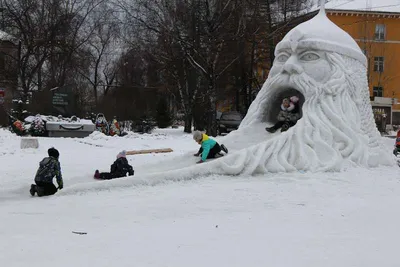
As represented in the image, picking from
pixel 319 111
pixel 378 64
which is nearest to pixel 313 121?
pixel 319 111

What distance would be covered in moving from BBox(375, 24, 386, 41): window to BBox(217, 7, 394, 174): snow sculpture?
97.6 ft

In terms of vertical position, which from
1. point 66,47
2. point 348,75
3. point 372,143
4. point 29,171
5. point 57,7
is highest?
point 57,7

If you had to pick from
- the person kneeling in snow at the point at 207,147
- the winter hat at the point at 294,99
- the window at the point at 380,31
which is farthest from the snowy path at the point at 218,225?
the window at the point at 380,31

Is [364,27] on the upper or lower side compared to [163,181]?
upper

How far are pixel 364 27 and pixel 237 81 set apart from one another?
1128cm

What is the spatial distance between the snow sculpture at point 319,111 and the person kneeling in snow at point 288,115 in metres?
0.36

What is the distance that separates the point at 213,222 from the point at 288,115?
622 cm

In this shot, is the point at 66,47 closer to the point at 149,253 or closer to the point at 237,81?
the point at 237,81

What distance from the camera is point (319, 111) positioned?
368 inches

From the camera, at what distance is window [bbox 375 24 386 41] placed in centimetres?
3803

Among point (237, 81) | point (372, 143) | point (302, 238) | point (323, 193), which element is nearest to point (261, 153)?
point (323, 193)

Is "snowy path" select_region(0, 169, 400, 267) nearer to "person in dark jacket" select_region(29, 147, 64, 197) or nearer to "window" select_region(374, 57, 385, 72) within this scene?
"person in dark jacket" select_region(29, 147, 64, 197)

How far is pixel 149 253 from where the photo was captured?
13.9ft

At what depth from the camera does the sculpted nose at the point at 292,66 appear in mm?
9984
